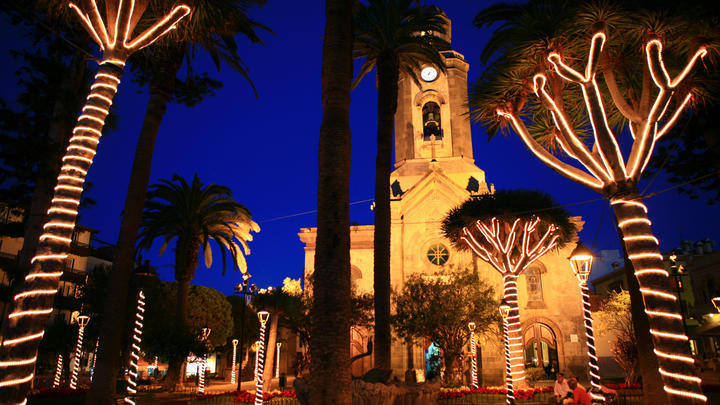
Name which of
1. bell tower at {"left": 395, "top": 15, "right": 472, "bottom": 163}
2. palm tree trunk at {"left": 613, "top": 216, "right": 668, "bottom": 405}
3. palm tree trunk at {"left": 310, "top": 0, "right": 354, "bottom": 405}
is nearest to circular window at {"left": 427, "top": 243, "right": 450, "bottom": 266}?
bell tower at {"left": 395, "top": 15, "right": 472, "bottom": 163}

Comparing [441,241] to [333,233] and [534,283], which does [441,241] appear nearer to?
[534,283]

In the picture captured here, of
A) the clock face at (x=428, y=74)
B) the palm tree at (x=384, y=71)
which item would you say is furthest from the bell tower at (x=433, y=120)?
the palm tree at (x=384, y=71)

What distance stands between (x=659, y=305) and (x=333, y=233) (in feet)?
22.1

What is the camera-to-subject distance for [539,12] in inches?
459

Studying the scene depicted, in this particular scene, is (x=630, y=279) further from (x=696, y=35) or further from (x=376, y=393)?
(x=376, y=393)

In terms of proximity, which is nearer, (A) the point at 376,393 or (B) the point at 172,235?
(A) the point at 376,393

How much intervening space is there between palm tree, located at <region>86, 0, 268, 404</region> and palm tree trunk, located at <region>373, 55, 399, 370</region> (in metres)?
5.20

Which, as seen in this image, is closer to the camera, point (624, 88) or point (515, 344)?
point (624, 88)

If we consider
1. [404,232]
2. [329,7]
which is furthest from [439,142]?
[329,7]

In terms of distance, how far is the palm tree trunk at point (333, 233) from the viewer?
24.4ft

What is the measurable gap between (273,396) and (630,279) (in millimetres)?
14278

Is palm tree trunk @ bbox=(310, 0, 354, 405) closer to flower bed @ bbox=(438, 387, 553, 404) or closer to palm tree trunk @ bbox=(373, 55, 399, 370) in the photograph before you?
palm tree trunk @ bbox=(373, 55, 399, 370)

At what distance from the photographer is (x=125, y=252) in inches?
528

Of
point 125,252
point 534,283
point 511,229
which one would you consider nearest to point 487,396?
point 511,229
